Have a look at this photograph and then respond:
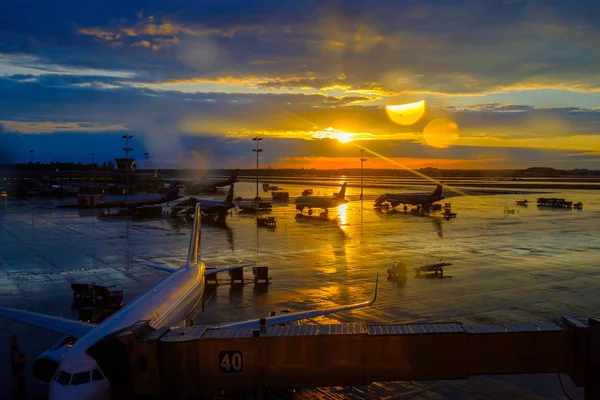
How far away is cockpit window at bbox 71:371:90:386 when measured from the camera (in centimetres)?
1597

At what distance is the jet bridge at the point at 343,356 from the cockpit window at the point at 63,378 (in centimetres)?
187

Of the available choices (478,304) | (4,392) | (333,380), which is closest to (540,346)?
(333,380)

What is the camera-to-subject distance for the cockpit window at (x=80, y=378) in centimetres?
1597

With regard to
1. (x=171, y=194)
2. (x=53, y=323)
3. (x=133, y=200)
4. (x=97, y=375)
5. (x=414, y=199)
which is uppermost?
(x=171, y=194)

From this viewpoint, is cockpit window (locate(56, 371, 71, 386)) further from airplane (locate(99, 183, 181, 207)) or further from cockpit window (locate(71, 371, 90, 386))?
airplane (locate(99, 183, 181, 207))

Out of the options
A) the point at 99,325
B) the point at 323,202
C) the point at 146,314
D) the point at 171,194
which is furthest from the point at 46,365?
the point at 171,194

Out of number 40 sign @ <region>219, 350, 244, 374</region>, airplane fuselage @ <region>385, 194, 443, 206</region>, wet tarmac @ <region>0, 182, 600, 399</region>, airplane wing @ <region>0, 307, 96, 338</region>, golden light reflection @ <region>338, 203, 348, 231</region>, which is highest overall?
airplane fuselage @ <region>385, 194, 443, 206</region>

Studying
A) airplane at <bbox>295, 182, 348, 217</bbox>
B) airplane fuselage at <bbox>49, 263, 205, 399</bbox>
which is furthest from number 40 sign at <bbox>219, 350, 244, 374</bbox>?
airplane at <bbox>295, 182, 348, 217</bbox>

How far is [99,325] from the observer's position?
2009 centimetres

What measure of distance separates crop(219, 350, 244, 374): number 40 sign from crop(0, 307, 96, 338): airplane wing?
868 centimetres

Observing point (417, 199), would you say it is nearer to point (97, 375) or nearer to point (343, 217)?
point (343, 217)

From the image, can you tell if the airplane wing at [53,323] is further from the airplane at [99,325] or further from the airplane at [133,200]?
the airplane at [133,200]

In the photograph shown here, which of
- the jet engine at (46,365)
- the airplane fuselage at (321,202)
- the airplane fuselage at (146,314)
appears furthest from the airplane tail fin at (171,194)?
the jet engine at (46,365)

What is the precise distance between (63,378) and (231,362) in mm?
5350
